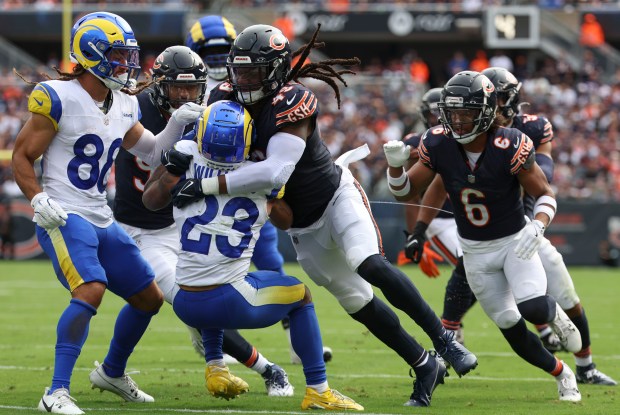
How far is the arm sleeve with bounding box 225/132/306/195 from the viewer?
17.6ft

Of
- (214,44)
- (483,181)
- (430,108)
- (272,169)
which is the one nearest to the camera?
(272,169)

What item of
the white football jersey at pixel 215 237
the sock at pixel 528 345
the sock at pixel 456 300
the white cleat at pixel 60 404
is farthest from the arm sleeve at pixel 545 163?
the white cleat at pixel 60 404

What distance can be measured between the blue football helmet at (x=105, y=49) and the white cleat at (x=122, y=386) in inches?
62.9

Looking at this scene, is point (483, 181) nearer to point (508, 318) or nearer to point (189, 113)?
point (508, 318)

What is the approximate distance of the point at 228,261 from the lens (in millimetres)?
5410

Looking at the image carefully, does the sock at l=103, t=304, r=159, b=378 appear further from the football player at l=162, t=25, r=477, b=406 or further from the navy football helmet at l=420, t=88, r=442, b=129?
the navy football helmet at l=420, t=88, r=442, b=129

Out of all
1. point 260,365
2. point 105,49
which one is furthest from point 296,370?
point 105,49

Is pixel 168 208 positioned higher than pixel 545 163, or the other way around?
pixel 545 163

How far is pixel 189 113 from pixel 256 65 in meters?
0.57

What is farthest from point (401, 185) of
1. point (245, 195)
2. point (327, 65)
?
point (245, 195)

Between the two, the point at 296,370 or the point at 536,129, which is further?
the point at 296,370

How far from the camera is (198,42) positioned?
322 inches

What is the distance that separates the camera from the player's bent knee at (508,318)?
6.14m

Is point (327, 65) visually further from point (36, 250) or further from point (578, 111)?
point (578, 111)
